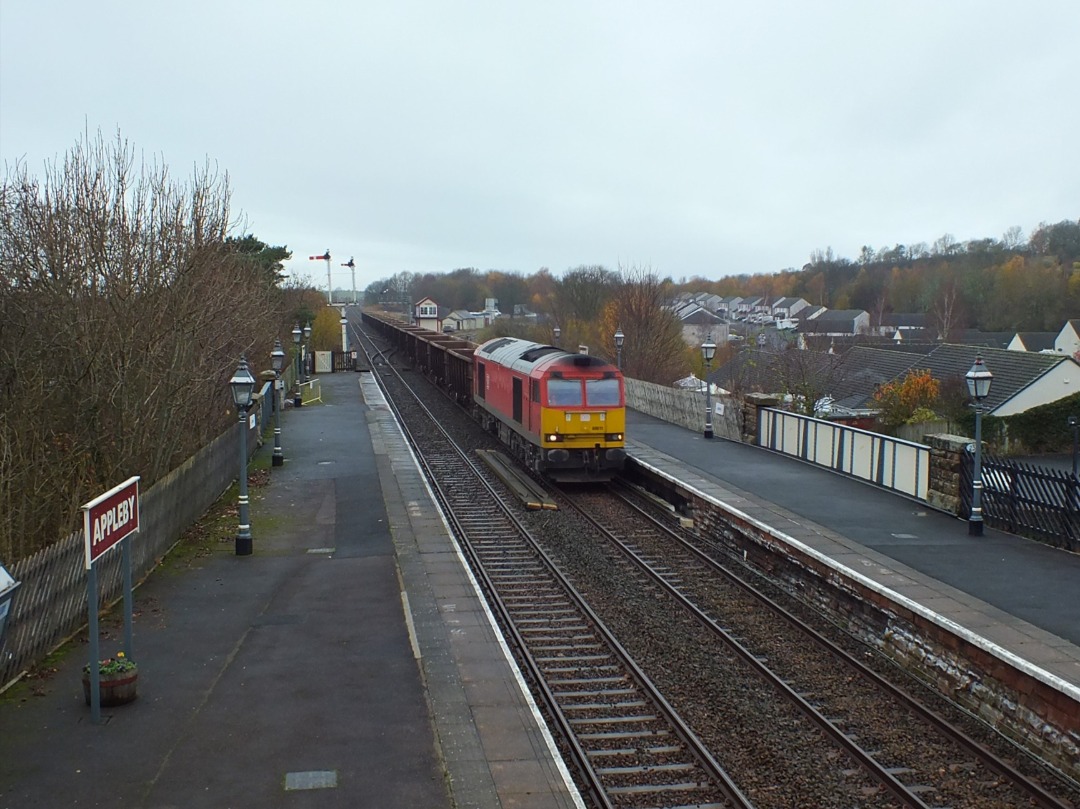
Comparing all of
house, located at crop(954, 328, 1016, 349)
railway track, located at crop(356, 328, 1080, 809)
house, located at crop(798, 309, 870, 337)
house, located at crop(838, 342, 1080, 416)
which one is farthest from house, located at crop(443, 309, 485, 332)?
railway track, located at crop(356, 328, 1080, 809)

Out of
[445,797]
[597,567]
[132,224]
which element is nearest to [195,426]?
[132,224]

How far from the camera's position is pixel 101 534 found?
836cm

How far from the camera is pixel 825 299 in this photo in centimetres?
12775

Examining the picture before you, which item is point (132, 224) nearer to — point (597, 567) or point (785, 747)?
point (597, 567)

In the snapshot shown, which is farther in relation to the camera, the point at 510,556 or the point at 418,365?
the point at 418,365

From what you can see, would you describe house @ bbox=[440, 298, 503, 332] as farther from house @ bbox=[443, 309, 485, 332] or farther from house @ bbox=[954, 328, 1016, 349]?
house @ bbox=[954, 328, 1016, 349]

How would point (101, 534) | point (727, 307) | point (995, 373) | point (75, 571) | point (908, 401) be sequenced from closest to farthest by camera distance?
point (101, 534) < point (75, 571) < point (908, 401) < point (995, 373) < point (727, 307)

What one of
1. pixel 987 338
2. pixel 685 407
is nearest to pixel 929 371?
pixel 685 407

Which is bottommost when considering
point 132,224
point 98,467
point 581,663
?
point 581,663

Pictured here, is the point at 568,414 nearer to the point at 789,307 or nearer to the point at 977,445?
the point at 977,445

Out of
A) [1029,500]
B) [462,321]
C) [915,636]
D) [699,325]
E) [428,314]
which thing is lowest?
[915,636]

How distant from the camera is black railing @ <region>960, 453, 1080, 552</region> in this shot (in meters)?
14.2

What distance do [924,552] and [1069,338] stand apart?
206ft

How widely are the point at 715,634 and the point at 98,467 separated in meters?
10.6
